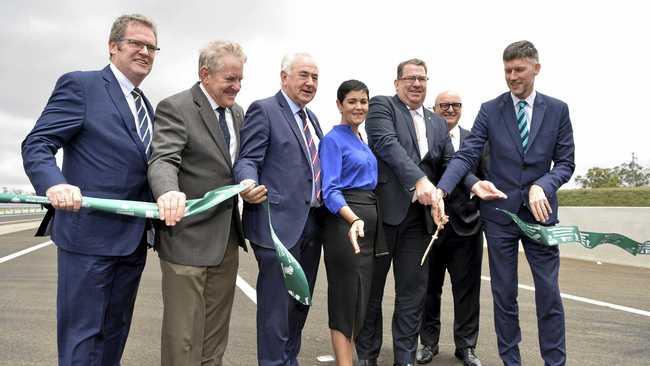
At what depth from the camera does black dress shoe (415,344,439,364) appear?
435 centimetres

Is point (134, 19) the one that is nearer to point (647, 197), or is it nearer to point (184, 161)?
point (184, 161)

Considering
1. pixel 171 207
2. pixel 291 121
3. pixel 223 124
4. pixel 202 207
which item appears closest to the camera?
pixel 171 207

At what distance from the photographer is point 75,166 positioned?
2725 millimetres

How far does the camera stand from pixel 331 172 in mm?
3520

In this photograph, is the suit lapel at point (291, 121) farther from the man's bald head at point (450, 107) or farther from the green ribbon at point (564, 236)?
the man's bald head at point (450, 107)

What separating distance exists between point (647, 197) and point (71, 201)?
21.6 meters

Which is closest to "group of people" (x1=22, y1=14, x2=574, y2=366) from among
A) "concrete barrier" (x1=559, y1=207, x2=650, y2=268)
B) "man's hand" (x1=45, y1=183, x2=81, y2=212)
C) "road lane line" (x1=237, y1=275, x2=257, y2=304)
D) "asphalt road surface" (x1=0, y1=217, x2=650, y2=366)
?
"man's hand" (x1=45, y1=183, x2=81, y2=212)

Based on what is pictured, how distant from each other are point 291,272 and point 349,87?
1.46 metres

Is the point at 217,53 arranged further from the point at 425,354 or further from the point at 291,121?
the point at 425,354

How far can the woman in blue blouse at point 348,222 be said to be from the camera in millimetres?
3480

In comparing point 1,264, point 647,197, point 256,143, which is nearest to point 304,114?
point 256,143

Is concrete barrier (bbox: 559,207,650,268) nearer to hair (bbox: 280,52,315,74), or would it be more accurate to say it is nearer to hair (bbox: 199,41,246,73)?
hair (bbox: 280,52,315,74)

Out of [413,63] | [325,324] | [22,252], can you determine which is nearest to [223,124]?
[413,63]

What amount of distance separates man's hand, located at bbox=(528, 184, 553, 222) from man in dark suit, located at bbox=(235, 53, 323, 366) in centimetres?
152
